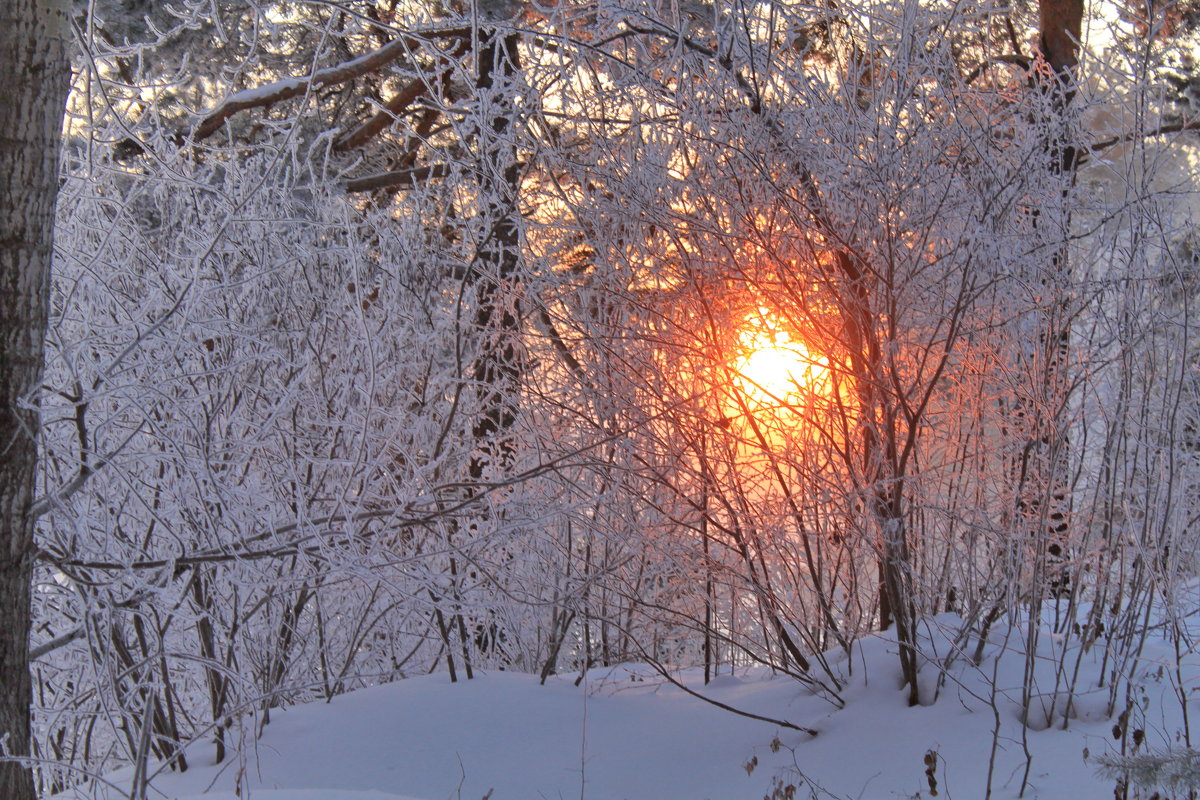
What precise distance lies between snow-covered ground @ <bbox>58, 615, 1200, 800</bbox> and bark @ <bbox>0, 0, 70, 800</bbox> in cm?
100

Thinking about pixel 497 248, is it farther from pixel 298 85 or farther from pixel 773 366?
pixel 298 85

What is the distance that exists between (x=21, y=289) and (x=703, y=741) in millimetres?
3245

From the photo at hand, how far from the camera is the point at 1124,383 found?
4.00 meters

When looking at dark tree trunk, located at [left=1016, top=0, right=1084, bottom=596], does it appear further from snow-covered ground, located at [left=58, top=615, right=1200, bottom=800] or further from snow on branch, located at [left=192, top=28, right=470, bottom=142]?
snow on branch, located at [left=192, top=28, right=470, bottom=142]

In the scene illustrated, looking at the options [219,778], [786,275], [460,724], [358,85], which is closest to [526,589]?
[460,724]

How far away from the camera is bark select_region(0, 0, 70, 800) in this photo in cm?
267

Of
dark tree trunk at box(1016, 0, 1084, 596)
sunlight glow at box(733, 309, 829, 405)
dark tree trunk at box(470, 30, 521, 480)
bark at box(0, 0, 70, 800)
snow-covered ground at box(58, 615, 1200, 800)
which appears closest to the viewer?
bark at box(0, 0, 70, 800)

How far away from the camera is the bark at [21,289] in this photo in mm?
2674

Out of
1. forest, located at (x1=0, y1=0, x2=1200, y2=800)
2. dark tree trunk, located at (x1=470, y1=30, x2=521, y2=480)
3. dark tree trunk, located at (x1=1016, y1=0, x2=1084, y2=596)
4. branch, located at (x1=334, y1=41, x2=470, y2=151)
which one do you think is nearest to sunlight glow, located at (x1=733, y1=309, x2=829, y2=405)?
forest, located at (x1=0, y1=0, x2=1200, y2=800)

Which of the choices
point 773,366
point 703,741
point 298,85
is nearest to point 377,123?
point 298,85

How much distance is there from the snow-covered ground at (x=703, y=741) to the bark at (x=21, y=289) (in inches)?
39.5

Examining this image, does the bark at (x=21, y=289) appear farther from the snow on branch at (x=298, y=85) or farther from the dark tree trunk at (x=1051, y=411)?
the snow on branch at (x=298, y=85)

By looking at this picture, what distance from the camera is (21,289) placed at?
2.71 metres

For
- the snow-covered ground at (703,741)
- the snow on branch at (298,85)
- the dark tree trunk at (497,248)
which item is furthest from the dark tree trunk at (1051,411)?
the snow on branch at (298,85)
